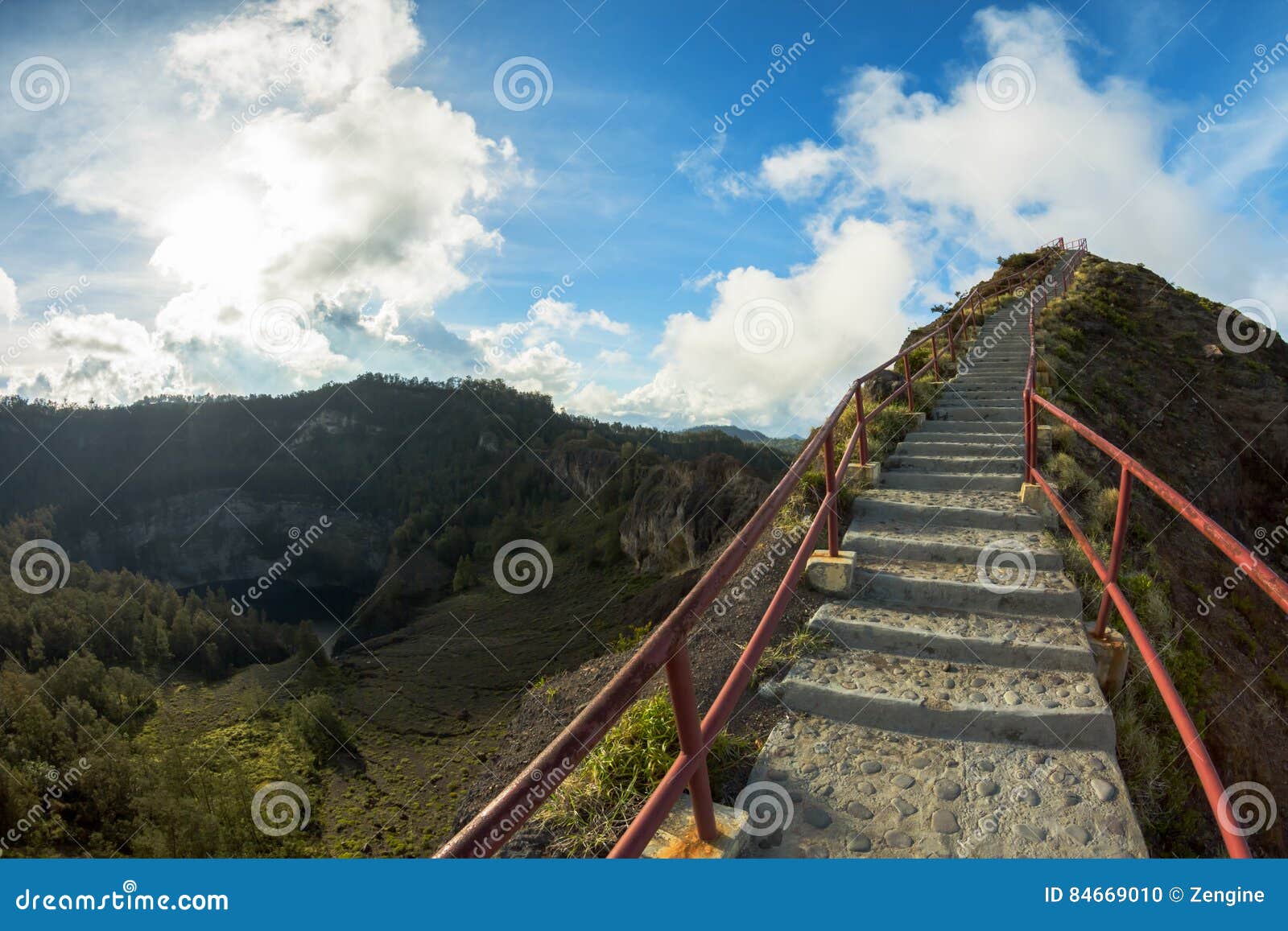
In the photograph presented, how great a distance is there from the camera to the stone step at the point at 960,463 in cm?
735

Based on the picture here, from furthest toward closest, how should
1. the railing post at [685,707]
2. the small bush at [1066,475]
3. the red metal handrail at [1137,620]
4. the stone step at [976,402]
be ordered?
1. the stone step at [976,402]
2. the small bush at [1066,475]
3. the railing post at [685,707]
4. the red metal handrail at [1137,620]

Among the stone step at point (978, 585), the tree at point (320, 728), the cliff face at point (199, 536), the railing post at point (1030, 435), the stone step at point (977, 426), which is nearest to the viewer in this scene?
the stone step at point (978, 585)

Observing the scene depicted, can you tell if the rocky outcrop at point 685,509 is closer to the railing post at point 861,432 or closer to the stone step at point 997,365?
the stone step at point 997,365

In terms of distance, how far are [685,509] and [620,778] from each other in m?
30.0

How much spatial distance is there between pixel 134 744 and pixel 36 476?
103655 mm

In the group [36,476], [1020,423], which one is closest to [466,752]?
[1020,423]

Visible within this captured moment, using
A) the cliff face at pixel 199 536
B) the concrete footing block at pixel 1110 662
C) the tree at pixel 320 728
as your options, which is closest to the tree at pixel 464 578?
the tree at pixel 320 728

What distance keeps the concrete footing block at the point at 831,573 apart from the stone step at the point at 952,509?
1.46 m

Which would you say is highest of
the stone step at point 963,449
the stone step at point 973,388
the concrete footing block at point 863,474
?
the stone step at point 973,388

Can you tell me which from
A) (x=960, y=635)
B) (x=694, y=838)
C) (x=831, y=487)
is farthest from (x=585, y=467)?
(x=694, y=838)

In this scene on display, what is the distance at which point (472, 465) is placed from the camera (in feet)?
A: 320

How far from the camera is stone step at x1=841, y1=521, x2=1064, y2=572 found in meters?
5.13

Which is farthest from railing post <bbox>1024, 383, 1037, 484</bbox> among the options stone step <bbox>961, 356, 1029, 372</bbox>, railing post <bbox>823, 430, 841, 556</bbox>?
stone step <bbox>961, 356, 1029, 372</bbox>

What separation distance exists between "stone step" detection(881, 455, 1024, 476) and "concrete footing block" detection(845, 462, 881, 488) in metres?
0.48
